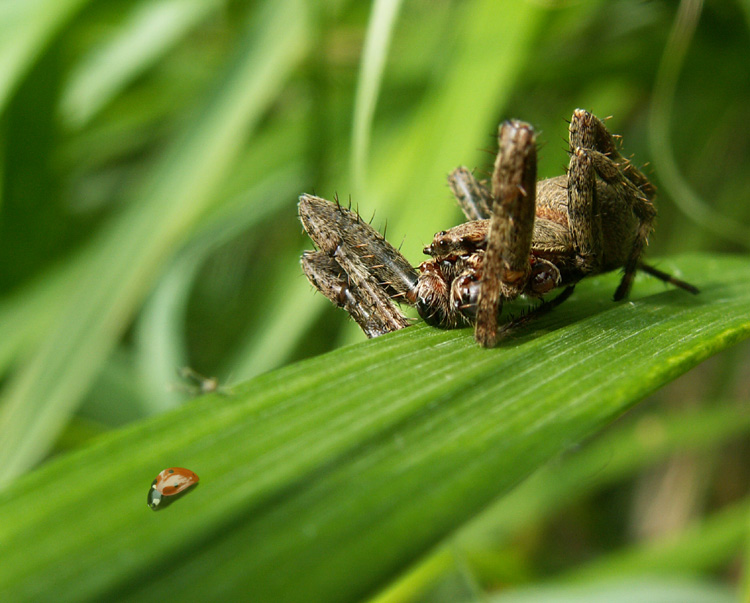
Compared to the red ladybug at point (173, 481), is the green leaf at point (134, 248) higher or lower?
higher

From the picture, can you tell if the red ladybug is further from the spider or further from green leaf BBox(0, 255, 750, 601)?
the spider

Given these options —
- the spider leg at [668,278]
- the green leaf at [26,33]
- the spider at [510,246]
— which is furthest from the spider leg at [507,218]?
the green leaf at [26,33]

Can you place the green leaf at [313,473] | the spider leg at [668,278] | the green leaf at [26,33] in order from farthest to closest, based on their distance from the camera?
1. the green leaf at [26,33]
2. the spider leg at [668,278]
3. the green leaf at [313,473]

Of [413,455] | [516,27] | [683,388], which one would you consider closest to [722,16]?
[516,27]

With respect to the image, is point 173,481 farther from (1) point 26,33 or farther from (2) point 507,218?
(1) point 26,33

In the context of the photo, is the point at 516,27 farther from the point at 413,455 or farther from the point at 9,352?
the point at 9,352

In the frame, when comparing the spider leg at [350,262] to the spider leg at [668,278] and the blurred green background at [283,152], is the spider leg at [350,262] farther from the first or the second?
the spider leg at [668,278]
